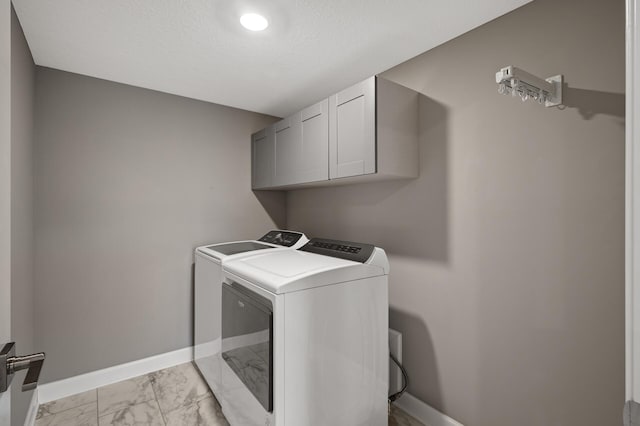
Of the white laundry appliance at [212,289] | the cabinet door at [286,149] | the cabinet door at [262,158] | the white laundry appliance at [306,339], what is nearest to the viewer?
the white laundry appliance at [306,339]

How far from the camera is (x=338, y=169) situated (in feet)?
6.34

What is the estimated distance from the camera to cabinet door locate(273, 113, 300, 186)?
232 centimetres

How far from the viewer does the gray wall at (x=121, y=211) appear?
2057 millimetres

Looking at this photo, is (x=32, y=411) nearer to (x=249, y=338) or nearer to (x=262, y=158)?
(x=249, y=338)

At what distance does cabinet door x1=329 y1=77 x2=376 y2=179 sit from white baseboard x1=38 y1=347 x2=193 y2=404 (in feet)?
6.63

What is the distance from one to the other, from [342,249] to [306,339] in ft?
2.04

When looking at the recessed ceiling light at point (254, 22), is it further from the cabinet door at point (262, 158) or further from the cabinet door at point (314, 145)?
the cabinet door at point (262, 158)

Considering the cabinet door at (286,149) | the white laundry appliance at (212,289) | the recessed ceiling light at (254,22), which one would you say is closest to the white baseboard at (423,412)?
the white laundry appliance at (212,289)

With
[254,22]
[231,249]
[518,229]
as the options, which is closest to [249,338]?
[231,249]

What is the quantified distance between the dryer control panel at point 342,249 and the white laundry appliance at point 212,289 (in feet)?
0.67

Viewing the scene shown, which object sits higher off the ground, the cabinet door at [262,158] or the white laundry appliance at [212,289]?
the cabinet door at [262,158]

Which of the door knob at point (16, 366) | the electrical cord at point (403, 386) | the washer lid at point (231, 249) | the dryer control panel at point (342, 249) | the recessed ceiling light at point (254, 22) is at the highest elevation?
the recessed ceiling light at point (254, 22)

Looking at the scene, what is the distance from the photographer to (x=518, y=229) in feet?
4.79

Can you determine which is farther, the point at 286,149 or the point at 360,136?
the point at 286,149
